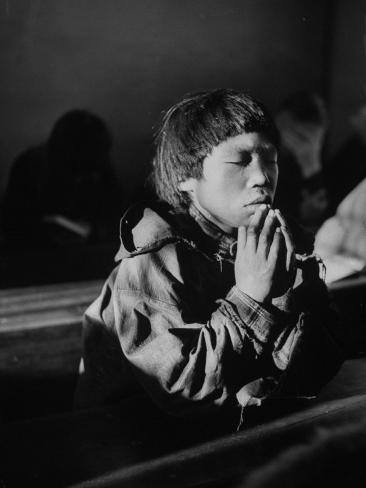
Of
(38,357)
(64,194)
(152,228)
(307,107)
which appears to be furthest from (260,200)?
(307,107)

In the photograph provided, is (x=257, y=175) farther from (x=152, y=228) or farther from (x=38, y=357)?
(x=38, y=357)

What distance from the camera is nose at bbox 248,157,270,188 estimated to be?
2.19 feet

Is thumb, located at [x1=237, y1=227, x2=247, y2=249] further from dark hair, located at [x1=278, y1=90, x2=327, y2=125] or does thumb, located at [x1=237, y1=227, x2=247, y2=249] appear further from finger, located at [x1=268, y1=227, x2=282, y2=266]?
dark hair, located at [x1=278, y1=90, x2=327, y2=125]

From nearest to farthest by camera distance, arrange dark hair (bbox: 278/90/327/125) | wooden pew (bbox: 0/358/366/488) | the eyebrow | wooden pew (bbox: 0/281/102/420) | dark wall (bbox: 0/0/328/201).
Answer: wooden pew (bbox: 0/358/366/488) < the eyebrow < dark wall (bbox: 0/0/328/201) < wooden pew (bbox: 0/281/102/420) < dark hair (bbox: 278/90/327/125)

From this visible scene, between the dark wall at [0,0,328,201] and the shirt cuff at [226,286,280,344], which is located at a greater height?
the dark wall at [0,0,328,201]

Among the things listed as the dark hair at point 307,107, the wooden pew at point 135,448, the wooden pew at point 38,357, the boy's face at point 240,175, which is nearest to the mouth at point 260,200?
the boy's face at point 240,175

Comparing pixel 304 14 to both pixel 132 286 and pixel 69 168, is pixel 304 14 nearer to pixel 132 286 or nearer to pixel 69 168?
pixel 132 286

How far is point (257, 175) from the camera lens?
0.67 m

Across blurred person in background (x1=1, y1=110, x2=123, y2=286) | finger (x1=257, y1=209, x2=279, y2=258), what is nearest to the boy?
finger (x1=257, y1=209, x2=279, y2=258)

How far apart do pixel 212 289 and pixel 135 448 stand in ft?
0.69

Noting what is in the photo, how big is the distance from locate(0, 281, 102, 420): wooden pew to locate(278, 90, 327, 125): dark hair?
1.08 meters

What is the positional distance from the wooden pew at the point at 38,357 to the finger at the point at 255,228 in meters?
0.46

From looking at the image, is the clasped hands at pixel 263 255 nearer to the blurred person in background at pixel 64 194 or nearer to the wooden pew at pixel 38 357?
the wooden pew at pixel 38 357

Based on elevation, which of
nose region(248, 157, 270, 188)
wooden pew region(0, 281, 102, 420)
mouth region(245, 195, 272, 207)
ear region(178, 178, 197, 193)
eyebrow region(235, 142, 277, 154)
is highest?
eyebrow region(235, 142, 277, 154)
